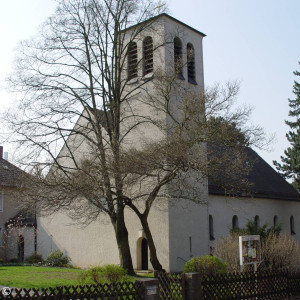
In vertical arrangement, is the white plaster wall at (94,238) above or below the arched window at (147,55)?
below

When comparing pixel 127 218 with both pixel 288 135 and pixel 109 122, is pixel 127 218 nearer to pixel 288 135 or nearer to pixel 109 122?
pixel 109 122

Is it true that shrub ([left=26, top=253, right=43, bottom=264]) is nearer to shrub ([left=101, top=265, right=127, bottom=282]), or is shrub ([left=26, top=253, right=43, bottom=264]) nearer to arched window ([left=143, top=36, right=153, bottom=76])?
arched window ([left=143, top=36, right=153, bottom=76])

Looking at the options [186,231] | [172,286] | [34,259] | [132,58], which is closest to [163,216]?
[186,231]

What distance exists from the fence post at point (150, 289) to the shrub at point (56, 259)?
19854 millimetres

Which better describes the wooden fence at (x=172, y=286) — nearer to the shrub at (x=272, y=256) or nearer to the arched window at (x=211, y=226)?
the shrub at (x=272, y=256)

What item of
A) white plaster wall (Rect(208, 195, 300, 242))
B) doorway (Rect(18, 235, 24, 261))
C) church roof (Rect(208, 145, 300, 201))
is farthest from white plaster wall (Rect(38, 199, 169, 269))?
church roof (Rect(208, 145, 300, 201))

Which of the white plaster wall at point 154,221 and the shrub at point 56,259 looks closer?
the white plaster wall at point 154,221

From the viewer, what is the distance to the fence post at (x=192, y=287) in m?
11.6

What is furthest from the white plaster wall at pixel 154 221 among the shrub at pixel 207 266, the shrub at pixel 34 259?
the shrub at pixel 207 266

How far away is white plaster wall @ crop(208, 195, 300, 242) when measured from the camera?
27859 millimetres

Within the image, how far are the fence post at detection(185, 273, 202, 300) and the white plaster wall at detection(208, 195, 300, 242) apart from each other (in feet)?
35.6

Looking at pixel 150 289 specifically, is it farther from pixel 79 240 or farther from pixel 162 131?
pixel 79 240

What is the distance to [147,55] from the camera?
85.7 feet

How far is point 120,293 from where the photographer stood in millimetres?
10000
